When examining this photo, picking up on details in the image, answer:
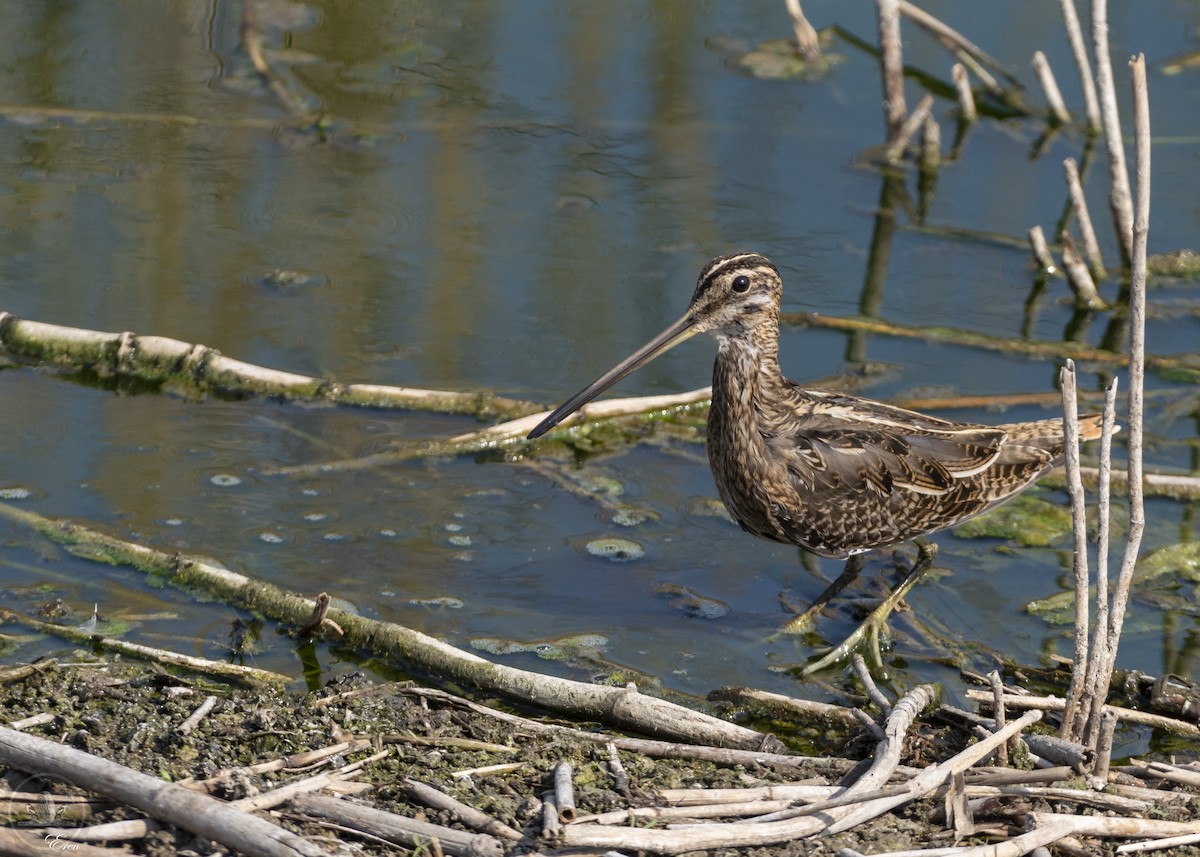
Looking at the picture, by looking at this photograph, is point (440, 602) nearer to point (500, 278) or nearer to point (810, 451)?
point (810, 451)

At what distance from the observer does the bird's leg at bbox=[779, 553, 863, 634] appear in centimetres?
567

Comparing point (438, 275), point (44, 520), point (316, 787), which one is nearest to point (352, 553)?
point (44, 520)

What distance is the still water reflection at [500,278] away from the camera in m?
5.72

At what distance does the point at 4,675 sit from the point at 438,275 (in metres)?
3.76

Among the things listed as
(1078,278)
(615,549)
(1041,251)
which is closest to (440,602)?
(615,549)

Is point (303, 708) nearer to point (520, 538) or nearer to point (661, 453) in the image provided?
point (520, 538)

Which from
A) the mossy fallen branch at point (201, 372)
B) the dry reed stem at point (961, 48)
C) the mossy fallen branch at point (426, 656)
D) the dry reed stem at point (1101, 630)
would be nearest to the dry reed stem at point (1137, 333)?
the dry reed stem at point (1101, 630)

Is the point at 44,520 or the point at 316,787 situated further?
the point at 44,520

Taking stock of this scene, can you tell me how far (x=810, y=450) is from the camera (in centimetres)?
562

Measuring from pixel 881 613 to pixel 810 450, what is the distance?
0.65 m

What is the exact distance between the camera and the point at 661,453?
6.66m

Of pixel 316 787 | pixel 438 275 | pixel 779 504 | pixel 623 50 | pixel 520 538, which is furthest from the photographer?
pixel 623 50

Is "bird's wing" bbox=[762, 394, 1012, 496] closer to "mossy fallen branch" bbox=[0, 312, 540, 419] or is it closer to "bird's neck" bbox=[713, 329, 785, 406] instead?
"bird's neck" bbox=[713, 329, 785, 406]

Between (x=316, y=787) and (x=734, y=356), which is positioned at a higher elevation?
(x=734, y=356)
